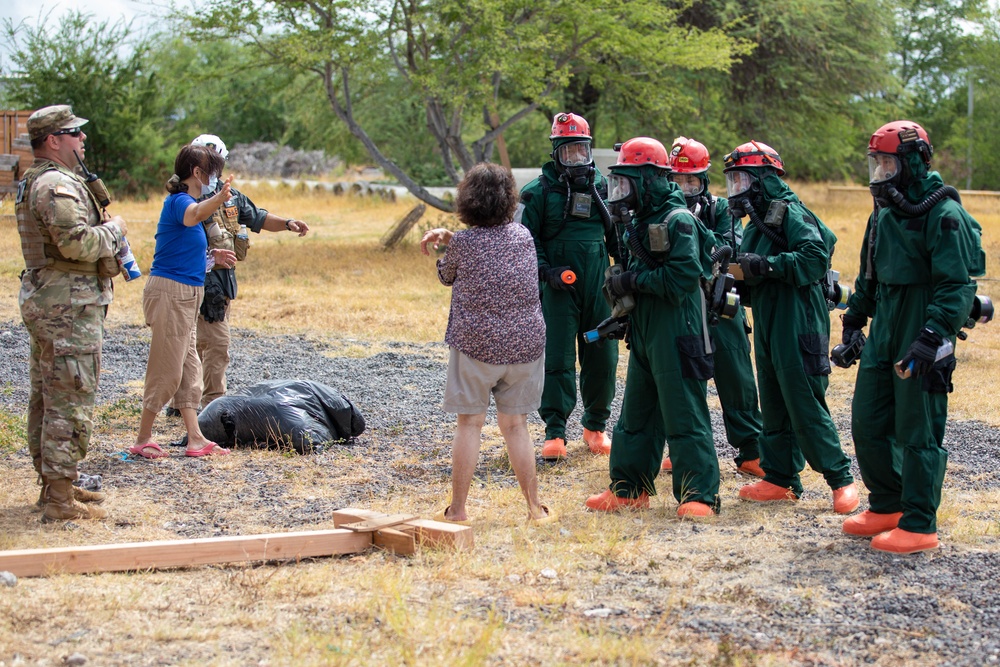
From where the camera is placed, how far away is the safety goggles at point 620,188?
5.18 meters

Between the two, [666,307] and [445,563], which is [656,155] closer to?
[666,307]

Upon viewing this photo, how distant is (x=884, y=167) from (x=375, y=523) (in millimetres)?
2769

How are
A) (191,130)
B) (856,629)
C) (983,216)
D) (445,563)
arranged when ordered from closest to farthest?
(856,629)
(445,563)
(983,216)
(191,130)

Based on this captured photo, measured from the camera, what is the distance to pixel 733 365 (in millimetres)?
6074

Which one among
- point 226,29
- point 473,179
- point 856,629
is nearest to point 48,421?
point 473,179

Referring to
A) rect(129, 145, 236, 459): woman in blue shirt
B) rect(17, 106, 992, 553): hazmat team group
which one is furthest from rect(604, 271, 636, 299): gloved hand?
rect(129, 145, 236, 459): woman in blue shirt

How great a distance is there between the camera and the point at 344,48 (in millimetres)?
15422

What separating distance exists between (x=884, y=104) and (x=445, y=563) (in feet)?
87.0

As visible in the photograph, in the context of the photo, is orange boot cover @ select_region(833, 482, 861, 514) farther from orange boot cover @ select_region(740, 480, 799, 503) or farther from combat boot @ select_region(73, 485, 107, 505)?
combat boot @ select_region(73, 485, 107, 505)

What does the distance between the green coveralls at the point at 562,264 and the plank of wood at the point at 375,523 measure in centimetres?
198

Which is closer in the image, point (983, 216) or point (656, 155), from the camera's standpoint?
point (656, 155)

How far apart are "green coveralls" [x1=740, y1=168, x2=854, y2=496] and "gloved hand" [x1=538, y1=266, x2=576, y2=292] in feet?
3.68

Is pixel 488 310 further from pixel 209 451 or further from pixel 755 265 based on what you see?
pixel 209 451

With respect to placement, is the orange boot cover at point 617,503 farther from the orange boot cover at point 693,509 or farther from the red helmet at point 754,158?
the red helmet at point 754,158
